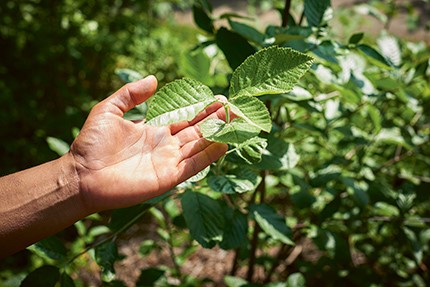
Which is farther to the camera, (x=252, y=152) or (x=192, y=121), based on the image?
(x=192, y=121)

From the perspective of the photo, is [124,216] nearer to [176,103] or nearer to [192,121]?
[192,121]

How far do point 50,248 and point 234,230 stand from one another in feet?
2.00

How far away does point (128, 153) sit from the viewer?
109 centimetres

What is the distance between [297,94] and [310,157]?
1.50m

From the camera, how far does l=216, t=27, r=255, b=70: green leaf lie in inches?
42.3

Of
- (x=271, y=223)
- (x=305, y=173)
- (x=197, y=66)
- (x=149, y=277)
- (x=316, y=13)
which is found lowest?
(x=305, y=173)

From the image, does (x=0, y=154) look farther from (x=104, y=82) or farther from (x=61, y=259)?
(x=61, y=259)

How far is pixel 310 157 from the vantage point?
2520 millimetres

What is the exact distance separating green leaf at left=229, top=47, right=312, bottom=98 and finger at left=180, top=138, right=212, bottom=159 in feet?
0.66

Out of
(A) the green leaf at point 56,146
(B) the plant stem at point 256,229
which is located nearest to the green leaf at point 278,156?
(B) the plant stem at point 256,229

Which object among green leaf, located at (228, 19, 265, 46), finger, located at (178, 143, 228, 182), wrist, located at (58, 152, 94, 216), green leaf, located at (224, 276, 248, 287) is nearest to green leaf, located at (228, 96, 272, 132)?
finger, located at (178, 143, 228, 182)

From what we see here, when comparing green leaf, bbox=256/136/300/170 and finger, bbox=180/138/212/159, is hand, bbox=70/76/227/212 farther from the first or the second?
green leaf, bbox=256/136/300/170

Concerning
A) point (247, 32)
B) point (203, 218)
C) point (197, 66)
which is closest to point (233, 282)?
point (203, 218)

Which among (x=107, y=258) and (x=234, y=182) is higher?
(x=234, y=182)
